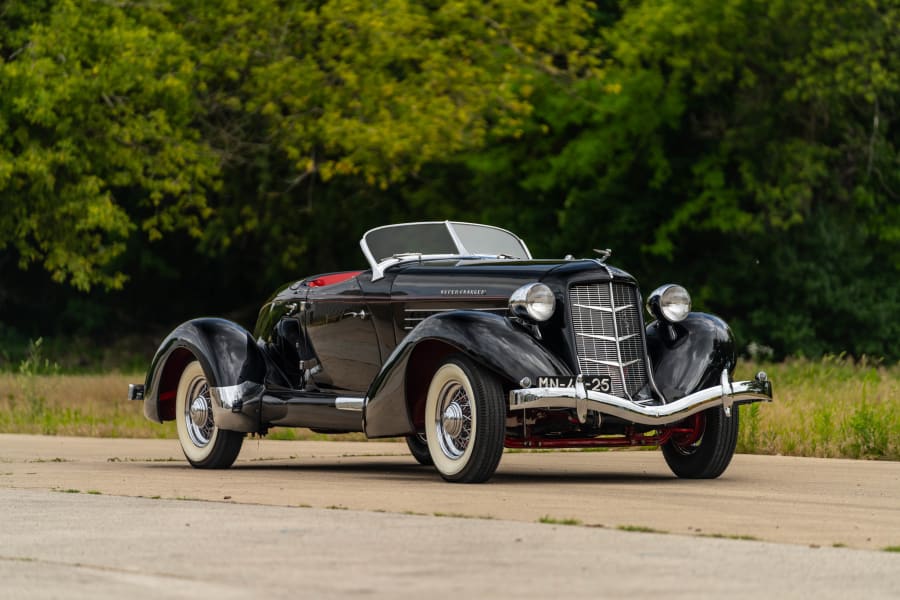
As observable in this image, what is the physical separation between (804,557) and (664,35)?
2986cm

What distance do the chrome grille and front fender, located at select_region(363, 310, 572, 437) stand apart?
0.38 meters

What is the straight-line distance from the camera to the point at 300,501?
32.5ft

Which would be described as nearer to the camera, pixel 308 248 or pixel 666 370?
pixel 666 370

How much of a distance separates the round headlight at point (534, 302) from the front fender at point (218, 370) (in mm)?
2842

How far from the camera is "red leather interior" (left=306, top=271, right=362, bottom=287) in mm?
13344

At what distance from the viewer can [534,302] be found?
447 inches

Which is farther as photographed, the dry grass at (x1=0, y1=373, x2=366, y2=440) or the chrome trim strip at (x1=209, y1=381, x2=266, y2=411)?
the dry grass at (x1=0, y1=373, x2=366, y2=440)

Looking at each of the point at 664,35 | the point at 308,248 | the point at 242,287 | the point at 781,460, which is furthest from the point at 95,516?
the point at 242,287

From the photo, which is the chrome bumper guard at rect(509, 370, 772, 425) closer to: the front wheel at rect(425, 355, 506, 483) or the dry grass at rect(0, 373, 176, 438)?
the front wheel at rect(425, 355, 506, 483)

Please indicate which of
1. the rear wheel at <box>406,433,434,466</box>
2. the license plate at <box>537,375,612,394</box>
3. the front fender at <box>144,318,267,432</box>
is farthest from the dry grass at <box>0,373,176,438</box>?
the license plate at <box>537,375,612,394</box>

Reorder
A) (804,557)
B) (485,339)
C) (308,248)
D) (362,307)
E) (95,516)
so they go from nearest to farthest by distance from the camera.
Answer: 1. (804,557)
2. (95,516)
3. (485,339)
4. (362,307)
5. (308,248)

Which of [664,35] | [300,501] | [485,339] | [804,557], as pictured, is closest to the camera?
[804,557]

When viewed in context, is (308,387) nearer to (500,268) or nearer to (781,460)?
(500,268)

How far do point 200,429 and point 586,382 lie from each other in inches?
154
